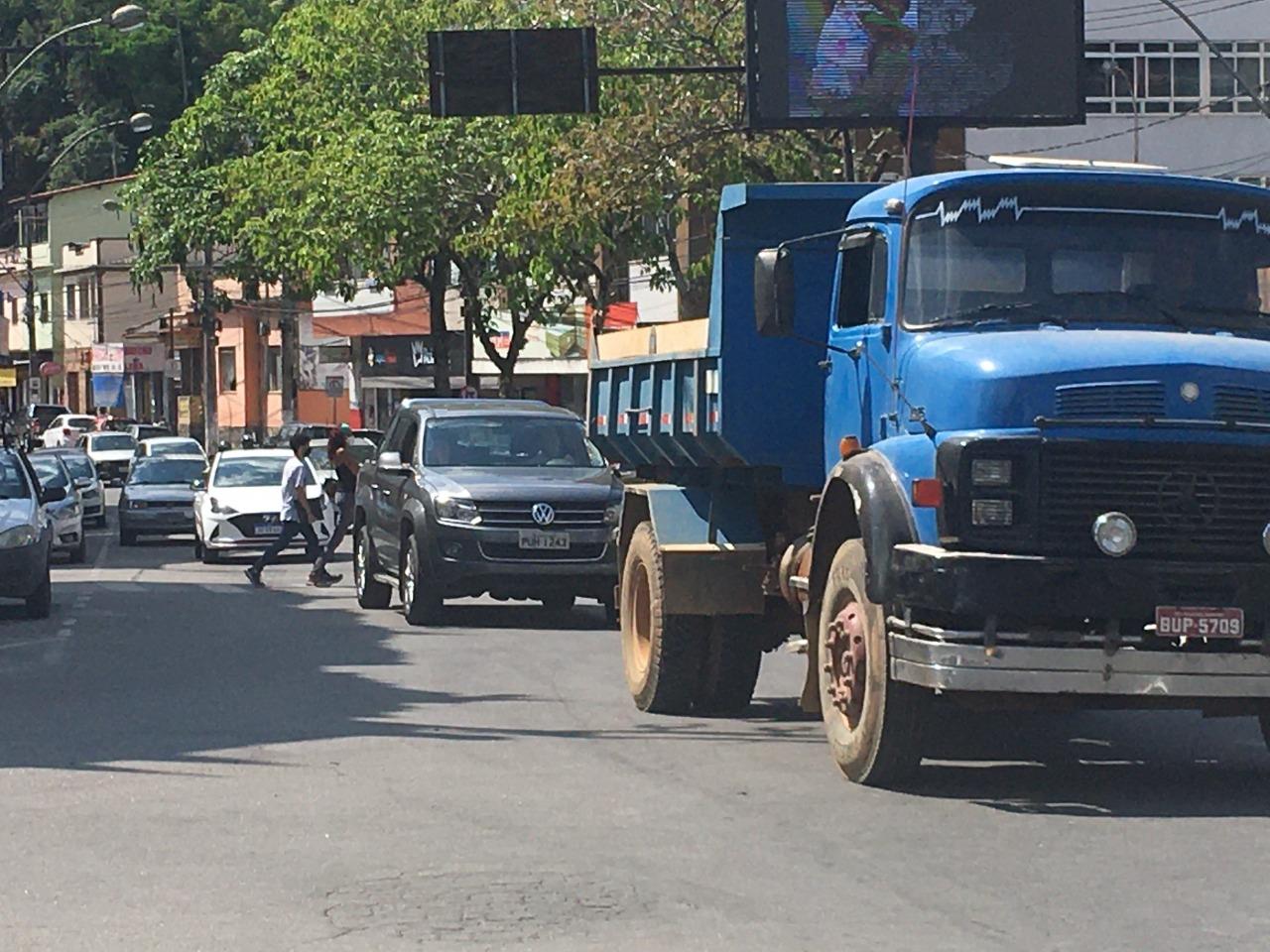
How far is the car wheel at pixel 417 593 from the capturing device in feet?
67.5

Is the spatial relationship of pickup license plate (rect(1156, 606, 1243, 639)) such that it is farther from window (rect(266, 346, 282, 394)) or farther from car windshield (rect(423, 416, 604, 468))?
window (rect(266, 346, 282, 394))

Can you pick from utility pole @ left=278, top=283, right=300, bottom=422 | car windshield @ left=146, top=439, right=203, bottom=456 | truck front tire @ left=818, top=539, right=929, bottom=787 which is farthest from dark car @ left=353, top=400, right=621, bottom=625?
utility pole @ left=278, top=283, right=300, bottom=422

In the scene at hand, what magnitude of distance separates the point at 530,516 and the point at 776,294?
30.7 ft

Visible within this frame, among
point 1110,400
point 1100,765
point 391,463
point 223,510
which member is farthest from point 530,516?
point 223,510

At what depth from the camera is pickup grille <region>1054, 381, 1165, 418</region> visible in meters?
10.0

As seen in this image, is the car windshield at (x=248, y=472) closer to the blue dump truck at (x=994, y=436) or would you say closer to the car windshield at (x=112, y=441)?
the blue dump truck at (x=994, y=436)

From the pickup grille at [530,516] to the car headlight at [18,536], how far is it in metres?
4.26

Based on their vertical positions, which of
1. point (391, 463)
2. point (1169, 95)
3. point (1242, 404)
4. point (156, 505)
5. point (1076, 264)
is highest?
point (1169, 95)

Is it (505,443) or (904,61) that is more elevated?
(904,61)

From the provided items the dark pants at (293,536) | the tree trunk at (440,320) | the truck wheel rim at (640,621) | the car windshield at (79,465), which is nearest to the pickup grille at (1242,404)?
the truck wheel rim at (640,621)

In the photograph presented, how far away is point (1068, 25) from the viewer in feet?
82.1

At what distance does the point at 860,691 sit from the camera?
10906mm

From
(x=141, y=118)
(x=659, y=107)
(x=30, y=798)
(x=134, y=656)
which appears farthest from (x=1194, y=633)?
(x=141, y=118)

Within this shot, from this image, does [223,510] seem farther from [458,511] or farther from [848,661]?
[848,661]
